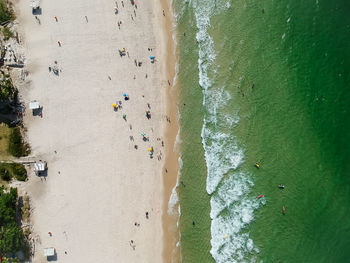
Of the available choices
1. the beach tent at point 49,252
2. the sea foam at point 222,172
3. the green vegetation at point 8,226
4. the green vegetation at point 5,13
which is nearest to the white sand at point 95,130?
the beach tent at point 49,252

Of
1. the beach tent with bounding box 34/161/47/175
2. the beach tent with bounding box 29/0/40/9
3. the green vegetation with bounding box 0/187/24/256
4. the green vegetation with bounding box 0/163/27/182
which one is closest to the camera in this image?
the green vegetation with bounding box 0/187/24/256

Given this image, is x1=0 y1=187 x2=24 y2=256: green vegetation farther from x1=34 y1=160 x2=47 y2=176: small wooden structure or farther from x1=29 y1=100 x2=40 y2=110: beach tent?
x1=29 y1=100 x2=40 y2=110: beach tent

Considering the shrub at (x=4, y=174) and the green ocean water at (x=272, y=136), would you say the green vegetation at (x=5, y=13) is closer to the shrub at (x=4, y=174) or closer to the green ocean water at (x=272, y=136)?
the shrub at (x=4, y=174)

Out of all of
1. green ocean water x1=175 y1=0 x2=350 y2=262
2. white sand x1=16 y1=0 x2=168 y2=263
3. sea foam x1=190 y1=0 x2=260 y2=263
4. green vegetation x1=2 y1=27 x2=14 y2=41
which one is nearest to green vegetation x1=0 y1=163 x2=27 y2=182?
white sand x1=16 y1=0 x2=168 y2=263

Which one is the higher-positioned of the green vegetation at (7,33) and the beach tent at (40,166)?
the green vegetation at (7,33)

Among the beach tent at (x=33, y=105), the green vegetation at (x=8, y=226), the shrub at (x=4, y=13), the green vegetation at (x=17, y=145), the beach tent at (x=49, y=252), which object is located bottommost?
the beach tent at (x=49, y=252)

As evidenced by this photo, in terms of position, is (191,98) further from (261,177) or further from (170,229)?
(170,229)

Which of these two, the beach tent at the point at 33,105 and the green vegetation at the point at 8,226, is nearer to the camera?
the green vegetation at the point at 8,226
